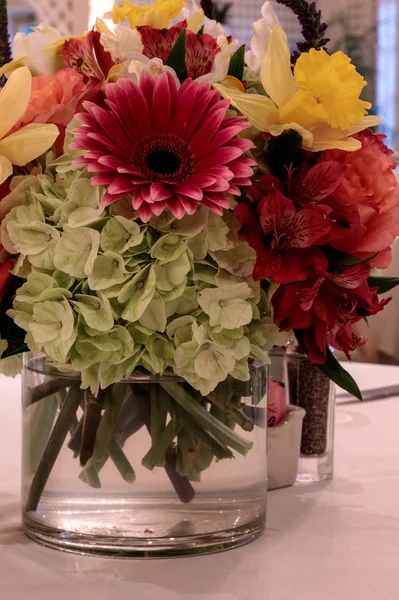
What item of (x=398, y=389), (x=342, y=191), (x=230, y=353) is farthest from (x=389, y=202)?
(x=398, y=389)

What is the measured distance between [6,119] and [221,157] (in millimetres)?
141

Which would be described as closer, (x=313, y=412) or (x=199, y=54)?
(x=199, y=54)

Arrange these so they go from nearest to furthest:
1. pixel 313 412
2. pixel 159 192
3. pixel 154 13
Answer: pixel 159 192, pixel 154 13, pixel 313 412

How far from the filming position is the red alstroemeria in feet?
1.79

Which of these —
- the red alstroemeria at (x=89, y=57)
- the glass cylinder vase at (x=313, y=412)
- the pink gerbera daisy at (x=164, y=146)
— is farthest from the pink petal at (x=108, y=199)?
the glass cylinder vase at (x=313, y=412)

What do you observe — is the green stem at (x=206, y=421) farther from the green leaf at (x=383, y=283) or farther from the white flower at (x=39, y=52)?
the white flower at (x=39, y=52)

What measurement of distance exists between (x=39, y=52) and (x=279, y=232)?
0.77 ft

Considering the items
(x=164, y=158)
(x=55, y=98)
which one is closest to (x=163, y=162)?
(x=164, y=158)

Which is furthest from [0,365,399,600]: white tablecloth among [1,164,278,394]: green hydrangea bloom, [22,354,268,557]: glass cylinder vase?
[1,164,278,394]: green hydrangea bloom

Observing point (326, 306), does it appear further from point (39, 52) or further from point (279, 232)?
point (39, 52)

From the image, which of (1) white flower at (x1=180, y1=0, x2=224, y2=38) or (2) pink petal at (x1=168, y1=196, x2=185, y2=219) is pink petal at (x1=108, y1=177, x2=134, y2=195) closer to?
(2) pink petal at (x1=168, y1=196, x2=185, y2=219)

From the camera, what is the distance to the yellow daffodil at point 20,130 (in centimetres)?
50

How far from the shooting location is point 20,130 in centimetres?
51

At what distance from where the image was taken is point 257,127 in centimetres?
51
